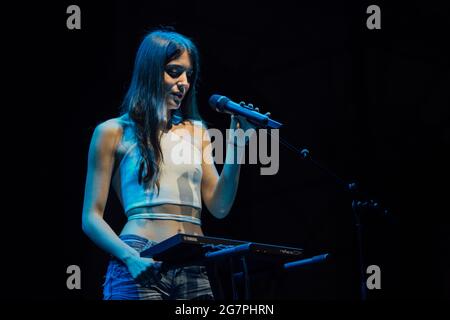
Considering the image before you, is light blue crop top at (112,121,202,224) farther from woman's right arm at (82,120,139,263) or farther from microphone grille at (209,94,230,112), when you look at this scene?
microphone grille at (209,94,230,112)

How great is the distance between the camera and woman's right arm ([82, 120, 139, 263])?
7.40ft

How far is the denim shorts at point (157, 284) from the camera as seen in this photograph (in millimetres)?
2164

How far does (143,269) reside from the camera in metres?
2.11

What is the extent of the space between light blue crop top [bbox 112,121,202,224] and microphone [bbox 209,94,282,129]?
Result: 0.22 meters

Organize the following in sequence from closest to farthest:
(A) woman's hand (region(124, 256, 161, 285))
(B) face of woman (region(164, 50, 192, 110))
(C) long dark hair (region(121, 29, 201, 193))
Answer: (A) woman's hand (region(124, 256, 161, 285)) < (C) long dark hair (region(121, 29, 201, 193)) < (B) face of woman (region(164, 50, 192, 110))

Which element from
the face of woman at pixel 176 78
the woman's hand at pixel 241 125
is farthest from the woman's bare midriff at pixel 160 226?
the face of woman at pixel 176 78

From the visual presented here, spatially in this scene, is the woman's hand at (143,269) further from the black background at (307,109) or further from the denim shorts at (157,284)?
the black background at (307,109)

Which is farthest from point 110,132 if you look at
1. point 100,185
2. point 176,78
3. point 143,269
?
point 143,269

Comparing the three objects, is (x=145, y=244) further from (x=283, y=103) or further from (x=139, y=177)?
(x=283, y=103)

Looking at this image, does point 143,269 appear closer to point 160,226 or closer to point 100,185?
point 160,226

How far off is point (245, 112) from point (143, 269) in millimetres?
642

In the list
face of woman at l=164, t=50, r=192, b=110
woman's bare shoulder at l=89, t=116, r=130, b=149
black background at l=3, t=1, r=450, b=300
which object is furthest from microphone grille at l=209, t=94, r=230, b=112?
black background at l=3, t=1, r=450, b=300

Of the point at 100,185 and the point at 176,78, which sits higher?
the point at 176,78

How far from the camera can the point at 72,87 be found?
3967 mm
